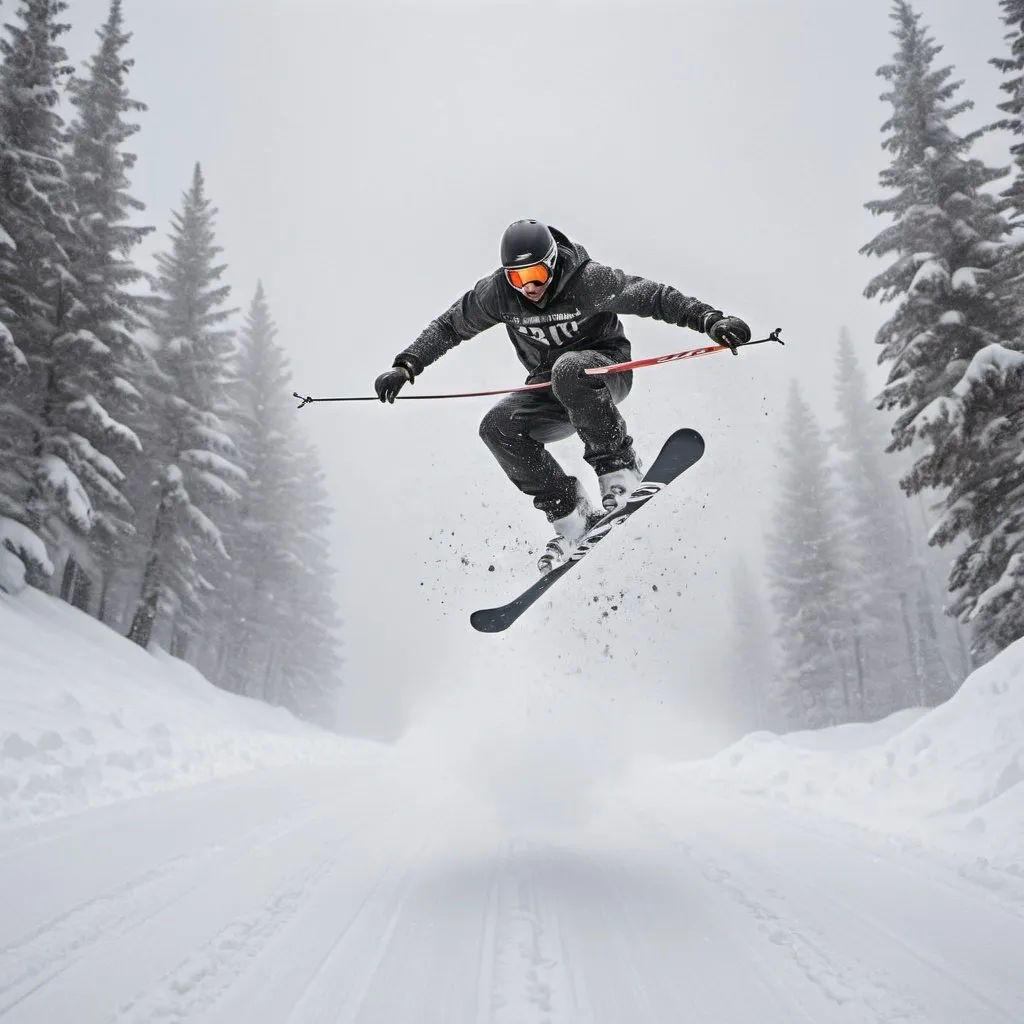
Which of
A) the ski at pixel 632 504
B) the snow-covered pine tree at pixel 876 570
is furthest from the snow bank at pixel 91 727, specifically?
the snow-covered pine tree at pixel 876 570

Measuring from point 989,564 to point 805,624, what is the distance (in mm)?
14563

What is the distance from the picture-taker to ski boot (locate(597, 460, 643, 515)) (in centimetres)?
601

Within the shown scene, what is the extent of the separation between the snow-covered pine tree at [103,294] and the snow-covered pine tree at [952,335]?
632 inches

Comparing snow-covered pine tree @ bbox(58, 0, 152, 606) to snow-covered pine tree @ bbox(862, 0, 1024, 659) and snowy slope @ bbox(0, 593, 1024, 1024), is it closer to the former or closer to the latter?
snowy slope @ bbox(0, 593, 1024, 1024)

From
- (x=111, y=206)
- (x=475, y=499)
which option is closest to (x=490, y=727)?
(x=475, y=499)

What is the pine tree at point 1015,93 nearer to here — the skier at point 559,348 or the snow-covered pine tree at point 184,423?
the skier at point 559,348

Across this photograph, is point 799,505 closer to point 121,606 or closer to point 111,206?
point 111,206

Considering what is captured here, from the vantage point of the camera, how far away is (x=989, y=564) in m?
11.7

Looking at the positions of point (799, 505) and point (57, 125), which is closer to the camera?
point (57, 125)

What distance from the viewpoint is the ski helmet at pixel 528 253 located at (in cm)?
515

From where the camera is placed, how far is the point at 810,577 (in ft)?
83.4

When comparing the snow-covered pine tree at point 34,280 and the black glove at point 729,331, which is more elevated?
the snow-covered pine tree at point 34,280

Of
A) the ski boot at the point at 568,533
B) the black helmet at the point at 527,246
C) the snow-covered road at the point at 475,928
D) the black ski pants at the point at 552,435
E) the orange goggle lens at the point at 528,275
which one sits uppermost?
the black helmet at the point at 527,246

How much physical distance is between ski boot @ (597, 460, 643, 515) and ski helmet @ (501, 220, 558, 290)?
1.81 metres
